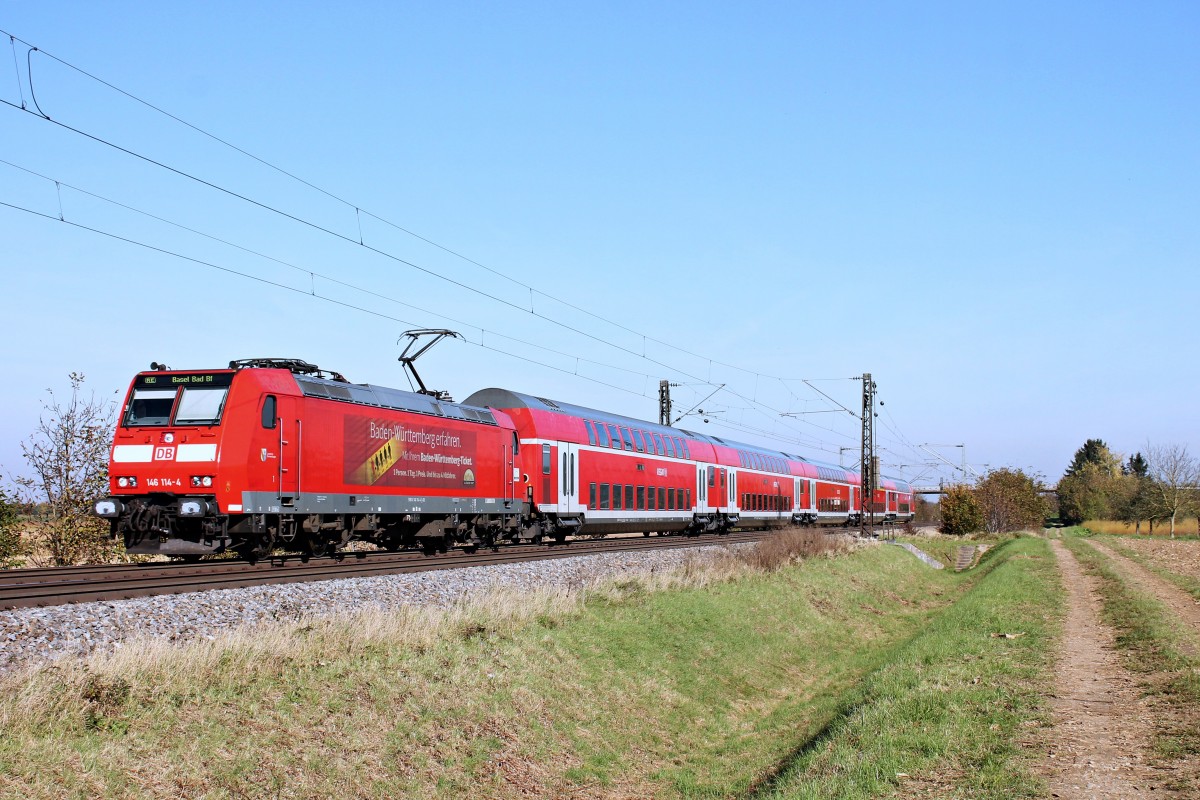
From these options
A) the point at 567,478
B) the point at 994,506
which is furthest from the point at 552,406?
the point at 994,506

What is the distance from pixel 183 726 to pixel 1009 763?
802 cm

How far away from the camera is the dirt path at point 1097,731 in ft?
26.2

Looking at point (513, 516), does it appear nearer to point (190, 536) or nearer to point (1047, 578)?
point (190, 536)

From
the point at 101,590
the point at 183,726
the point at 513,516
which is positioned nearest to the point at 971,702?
the point at 183,726

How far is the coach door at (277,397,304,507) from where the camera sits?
19.4 metres

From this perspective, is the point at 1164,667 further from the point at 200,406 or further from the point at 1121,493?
the point at 1121,493

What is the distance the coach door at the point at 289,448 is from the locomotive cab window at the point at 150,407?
2130mm

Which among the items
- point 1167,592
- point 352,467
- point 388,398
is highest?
point 388,398

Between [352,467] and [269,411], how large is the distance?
3.03 m

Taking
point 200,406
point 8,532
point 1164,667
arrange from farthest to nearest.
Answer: point 8,532, point 200,406, point 1164,667

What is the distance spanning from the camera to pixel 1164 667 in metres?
13.3

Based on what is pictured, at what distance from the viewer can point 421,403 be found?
25250 millimetres

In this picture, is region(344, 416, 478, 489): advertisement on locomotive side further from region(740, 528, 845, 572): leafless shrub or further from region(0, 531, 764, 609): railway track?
region(740, 528, 845, 572): leafless shrub

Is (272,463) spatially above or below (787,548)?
above
